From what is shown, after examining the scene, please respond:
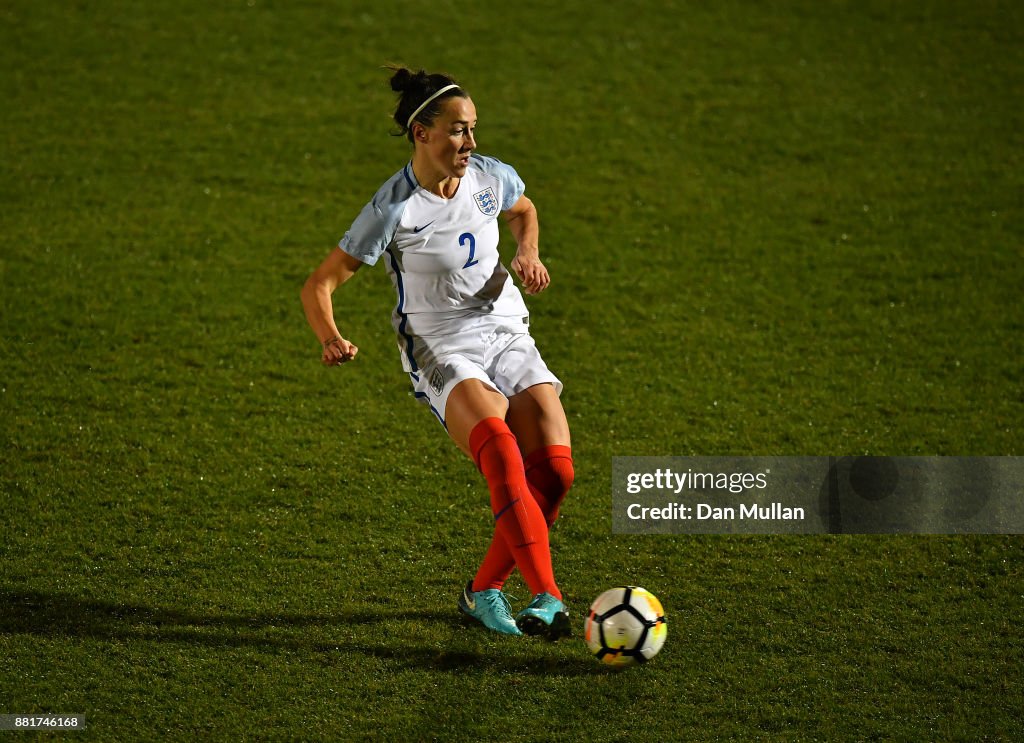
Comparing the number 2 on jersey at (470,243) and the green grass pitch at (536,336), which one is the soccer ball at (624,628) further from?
the number 2 on jersey at (470,243)

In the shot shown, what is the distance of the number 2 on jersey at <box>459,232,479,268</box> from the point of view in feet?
13.6

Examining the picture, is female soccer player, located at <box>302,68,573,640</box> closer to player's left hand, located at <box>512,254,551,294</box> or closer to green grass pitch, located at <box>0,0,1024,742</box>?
player's left hand, located at <box>512,254,551,294</box>

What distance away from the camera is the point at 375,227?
398 cm

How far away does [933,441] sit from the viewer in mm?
5551

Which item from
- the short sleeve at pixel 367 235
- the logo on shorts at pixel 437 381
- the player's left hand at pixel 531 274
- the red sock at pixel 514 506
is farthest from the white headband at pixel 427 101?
the red sock at pixel 514 506

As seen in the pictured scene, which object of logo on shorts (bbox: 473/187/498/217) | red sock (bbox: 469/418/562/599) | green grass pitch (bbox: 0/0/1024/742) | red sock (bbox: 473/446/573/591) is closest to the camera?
red sock (bbox: 469/418/562/599)

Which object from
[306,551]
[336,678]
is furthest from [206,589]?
[336,678]

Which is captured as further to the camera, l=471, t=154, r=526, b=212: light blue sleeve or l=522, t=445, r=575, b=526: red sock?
l=471, t=154, r=526, b=212: light blue sleeve

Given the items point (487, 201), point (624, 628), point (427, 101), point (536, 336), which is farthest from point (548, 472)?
point (536, 336)

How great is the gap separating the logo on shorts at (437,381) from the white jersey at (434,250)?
6 cm

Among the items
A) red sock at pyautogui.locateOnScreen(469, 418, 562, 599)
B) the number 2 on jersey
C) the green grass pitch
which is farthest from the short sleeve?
the green grass pitch

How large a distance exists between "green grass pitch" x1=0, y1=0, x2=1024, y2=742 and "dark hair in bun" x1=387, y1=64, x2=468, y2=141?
5.65ft

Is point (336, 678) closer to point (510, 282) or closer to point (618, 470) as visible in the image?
point (510, 282)

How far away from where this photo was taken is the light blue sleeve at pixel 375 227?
13.1 ft
